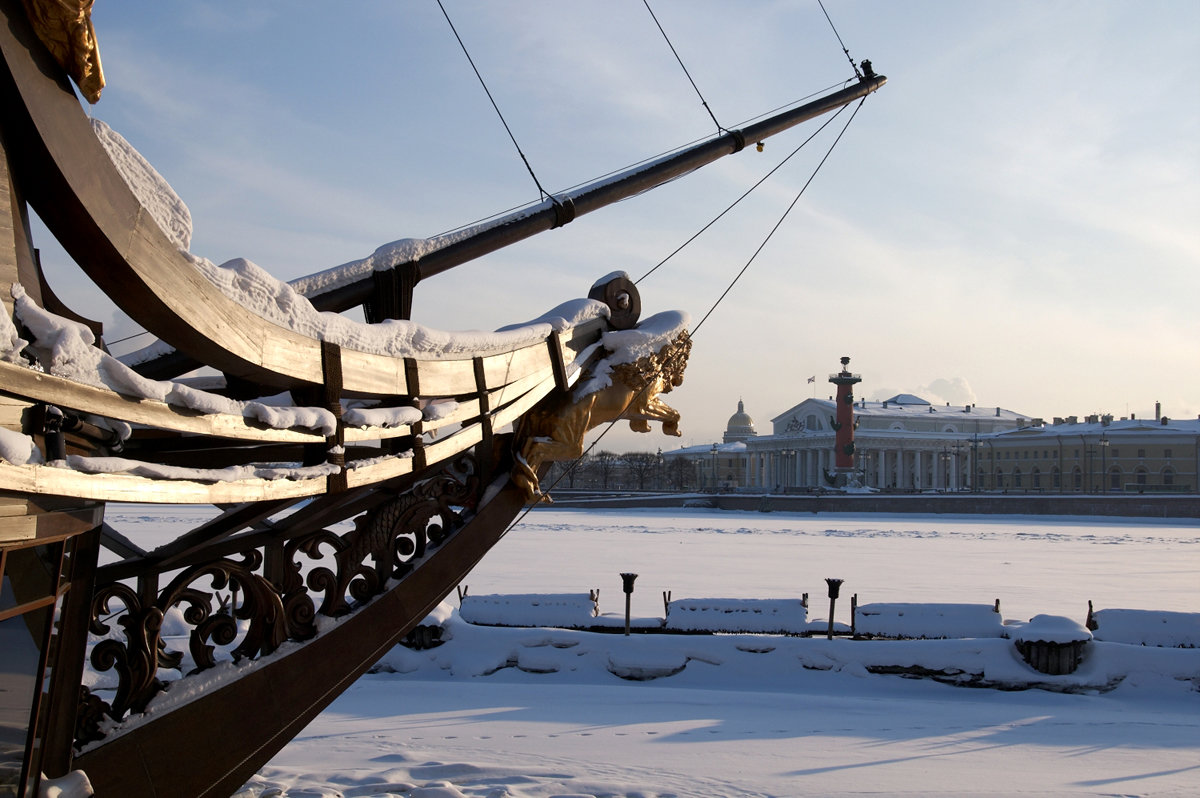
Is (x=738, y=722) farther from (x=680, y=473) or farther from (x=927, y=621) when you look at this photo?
(x=680, y=473)

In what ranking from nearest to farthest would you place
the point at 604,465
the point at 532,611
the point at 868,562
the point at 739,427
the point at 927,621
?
→ the point at 927,621, the point at 532,611, the point at 868,562, the point at 604,465, the point at 739,427

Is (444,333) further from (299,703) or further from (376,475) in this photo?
(299,703)

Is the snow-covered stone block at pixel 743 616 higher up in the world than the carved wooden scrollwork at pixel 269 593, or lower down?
lower down

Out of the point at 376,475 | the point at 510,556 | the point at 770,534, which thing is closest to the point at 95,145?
the point at 376,475

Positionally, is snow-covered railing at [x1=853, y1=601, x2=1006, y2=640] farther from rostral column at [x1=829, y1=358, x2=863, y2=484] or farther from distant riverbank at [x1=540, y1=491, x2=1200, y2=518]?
rostral column at [x1=829, y1=358, x2=863, y2=484]

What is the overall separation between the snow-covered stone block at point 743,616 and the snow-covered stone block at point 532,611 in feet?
3.19

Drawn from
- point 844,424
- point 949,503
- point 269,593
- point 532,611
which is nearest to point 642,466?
point 844,424

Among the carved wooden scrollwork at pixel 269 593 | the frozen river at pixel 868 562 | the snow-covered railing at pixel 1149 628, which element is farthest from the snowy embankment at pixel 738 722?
the frozen river at pixel 868 562

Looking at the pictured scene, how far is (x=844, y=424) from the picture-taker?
62.2 metres

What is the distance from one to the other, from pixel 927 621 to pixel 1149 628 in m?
2.09

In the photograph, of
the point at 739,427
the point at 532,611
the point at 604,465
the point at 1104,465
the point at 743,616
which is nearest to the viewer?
the point at 743,616

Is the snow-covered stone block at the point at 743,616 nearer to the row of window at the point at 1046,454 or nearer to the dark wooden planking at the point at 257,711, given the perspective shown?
the dark wooden planking at the point at 257,711

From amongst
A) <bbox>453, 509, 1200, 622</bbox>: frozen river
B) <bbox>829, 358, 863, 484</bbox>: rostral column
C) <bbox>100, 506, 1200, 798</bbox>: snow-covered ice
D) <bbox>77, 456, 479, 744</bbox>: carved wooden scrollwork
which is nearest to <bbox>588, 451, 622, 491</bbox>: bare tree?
<bbox>829, 358, 863, 484</bbox>: rostral column

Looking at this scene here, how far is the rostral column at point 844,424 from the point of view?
61.7 meters
